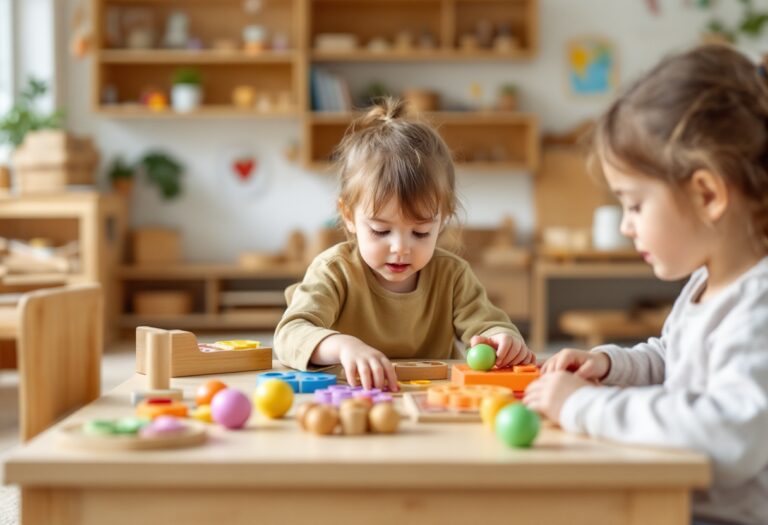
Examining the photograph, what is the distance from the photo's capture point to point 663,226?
3.17ft

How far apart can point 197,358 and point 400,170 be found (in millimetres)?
433

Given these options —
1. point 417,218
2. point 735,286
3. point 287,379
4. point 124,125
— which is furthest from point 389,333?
point 124,125

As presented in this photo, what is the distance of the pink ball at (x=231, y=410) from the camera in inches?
Result: 36.1

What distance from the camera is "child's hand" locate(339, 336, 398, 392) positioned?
45.0 inches

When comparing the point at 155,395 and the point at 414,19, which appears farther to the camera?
the point at 414,19

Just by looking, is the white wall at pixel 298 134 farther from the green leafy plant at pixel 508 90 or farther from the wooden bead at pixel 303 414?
the wooden bead at pixel 303 414

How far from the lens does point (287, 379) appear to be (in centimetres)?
116

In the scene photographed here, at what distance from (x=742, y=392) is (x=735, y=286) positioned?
0.13m

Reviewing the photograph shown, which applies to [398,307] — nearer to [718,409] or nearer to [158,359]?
[158,359]

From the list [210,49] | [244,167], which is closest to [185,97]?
[210,49]

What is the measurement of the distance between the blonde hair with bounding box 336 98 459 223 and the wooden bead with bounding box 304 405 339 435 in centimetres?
60

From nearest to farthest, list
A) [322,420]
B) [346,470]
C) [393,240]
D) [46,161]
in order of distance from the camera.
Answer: [346,470] < [322,420] < [393,240] < [46,161]

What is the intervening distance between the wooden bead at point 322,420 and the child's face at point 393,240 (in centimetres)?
58

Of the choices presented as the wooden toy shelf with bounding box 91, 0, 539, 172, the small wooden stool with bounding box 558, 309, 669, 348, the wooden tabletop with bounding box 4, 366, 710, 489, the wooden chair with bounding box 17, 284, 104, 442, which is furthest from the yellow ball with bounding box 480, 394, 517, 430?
the wooden toy shelf with bounding box 91, 0, 539, 172
